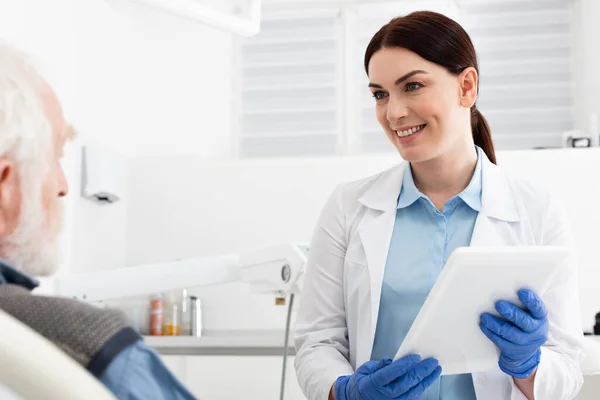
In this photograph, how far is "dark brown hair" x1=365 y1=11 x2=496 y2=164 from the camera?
1543 mm

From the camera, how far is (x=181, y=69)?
4.17 m

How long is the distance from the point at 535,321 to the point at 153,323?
8.44 feet

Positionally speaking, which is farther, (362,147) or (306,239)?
(362,147)

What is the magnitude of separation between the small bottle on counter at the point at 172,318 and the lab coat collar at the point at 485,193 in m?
2.19

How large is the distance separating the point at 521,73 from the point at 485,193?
106 inches

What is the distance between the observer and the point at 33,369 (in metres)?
0.55

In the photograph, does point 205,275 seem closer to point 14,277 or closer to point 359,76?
point 14,277

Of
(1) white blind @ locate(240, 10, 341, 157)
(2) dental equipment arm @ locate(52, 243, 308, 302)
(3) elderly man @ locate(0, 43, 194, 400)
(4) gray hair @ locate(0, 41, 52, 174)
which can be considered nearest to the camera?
(3) elderly man @ locate(0, 43, 194, 400)

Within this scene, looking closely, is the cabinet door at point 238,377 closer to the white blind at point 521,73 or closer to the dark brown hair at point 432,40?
the white blind at point 521,73

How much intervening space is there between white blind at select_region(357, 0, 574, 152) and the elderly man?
3.25 metres

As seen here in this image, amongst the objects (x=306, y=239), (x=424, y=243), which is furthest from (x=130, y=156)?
(x=424, y=243)

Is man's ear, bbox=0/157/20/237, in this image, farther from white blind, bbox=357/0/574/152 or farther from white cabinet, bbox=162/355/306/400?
white blind, bbox=357/0/574/152

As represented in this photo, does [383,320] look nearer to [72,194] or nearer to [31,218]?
[31,218]

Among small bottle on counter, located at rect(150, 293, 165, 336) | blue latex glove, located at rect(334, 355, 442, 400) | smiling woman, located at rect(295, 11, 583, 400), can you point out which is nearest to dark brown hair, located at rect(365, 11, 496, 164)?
smiling woman, located at rect(295, 11, 583, 400)
